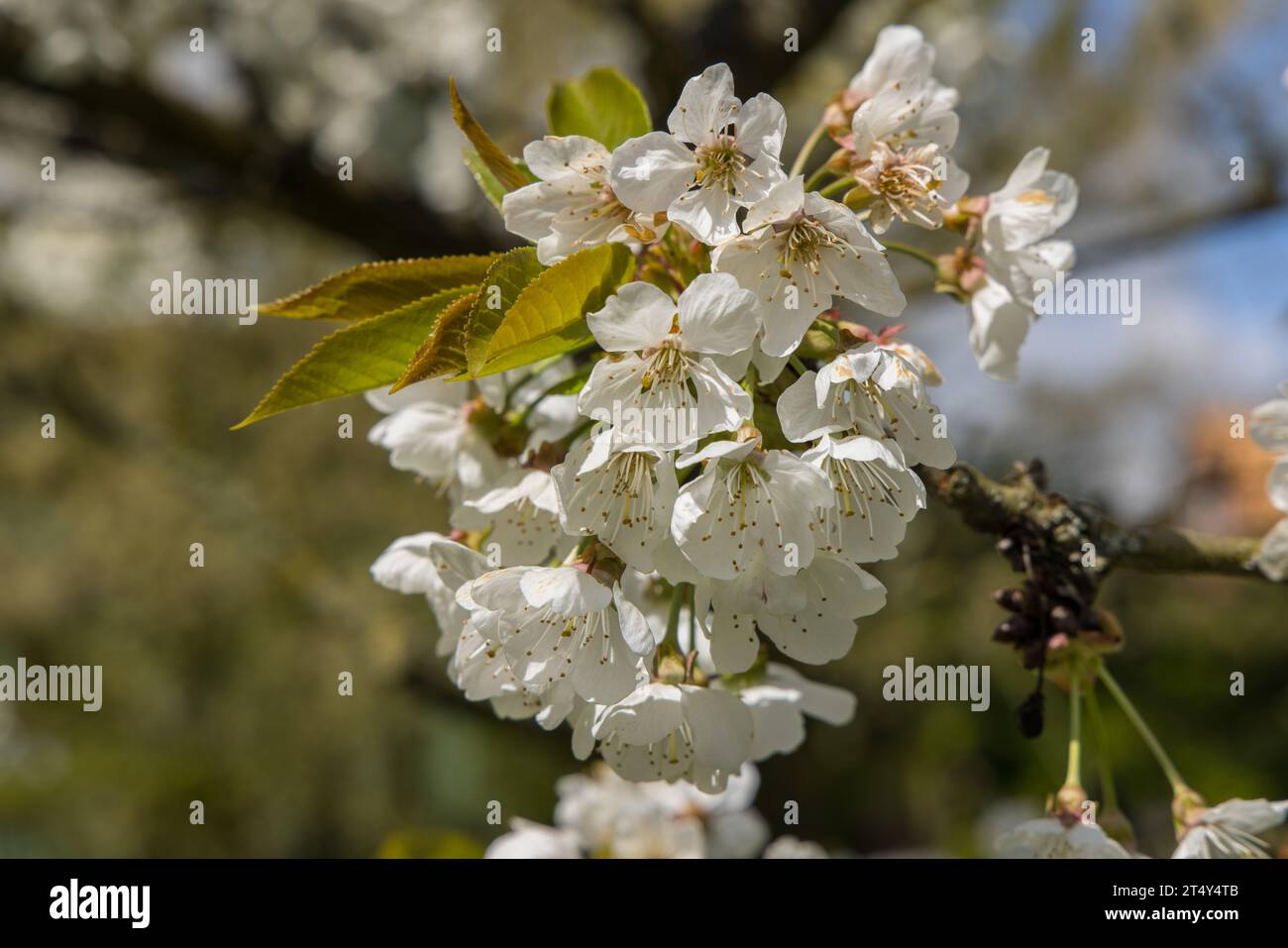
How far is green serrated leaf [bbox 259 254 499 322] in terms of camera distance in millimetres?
731

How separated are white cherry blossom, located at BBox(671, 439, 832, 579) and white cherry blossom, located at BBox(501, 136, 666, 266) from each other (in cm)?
17

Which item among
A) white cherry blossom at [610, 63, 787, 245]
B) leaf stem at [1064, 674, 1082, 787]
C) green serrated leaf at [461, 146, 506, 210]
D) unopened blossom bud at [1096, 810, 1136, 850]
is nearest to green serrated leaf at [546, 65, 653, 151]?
green serrated leaf at [461, 146, 506, 210]

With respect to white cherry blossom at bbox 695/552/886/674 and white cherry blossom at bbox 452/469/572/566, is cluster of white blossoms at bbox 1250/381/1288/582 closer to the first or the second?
white cherry blossom at bbox 695/552/886/674

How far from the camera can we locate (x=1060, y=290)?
983mm

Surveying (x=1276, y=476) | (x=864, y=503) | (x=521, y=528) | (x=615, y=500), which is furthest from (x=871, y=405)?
(x=1276, y=476)

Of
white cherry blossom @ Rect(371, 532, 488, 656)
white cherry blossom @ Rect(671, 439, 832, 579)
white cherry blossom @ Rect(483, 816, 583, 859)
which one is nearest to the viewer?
white cherry blossom @ Rect(671, 439, 832, 579)

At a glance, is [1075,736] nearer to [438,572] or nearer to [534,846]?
[438,572]

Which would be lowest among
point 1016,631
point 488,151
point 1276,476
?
point 1016,631

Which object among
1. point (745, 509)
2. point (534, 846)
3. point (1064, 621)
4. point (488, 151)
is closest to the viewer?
point (745, 509)

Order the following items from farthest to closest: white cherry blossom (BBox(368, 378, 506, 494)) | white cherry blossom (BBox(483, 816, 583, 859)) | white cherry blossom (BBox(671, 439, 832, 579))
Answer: white cherry blossom (BBox(483, 816, 583, 859))
white cherry blossom (BBox(368, 378, 506, 494))
white cherry blossom (BBox(671, 439, 832, 579))

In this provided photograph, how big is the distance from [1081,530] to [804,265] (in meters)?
0.37

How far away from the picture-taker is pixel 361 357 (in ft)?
2.29

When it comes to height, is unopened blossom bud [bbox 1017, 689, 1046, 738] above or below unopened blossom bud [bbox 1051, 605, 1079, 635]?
below

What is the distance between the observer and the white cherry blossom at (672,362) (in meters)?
0.62
